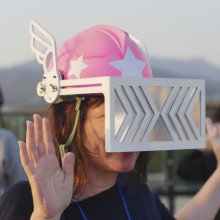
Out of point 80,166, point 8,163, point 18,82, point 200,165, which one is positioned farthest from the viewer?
point 18,82

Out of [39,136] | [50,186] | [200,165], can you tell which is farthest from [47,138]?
[200,165]

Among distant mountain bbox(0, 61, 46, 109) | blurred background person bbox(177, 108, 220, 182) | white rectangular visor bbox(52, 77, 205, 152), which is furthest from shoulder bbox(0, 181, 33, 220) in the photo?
distant mountain bbox(0, 61, 46, 109)

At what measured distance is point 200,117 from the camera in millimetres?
1800

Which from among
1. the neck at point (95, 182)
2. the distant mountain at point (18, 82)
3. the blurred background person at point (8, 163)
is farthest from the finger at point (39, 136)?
the distant mountain at point (18, 82)

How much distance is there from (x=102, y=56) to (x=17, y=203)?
474 mm

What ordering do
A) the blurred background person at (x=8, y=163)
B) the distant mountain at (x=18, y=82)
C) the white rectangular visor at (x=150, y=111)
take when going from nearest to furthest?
1. the white rectangular visor at (x=150, y=111)
2. the blurred background person at (x=8, y=163)
3. the distant mountain at (x=18, y=82)

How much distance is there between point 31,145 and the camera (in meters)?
1.69

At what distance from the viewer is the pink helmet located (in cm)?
189

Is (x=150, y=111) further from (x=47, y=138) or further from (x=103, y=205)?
(x=103, y=205)

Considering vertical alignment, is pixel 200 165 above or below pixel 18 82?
above

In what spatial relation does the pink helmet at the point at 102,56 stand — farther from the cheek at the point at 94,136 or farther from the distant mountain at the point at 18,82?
the distant mountain at the point at 18,82

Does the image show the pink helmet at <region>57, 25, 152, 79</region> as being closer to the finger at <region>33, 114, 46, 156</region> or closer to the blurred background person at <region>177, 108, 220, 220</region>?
the finger at <region>33, 114, 46, 156</region>

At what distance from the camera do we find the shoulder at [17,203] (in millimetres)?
1809

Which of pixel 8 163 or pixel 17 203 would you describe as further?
pixel 8 163
